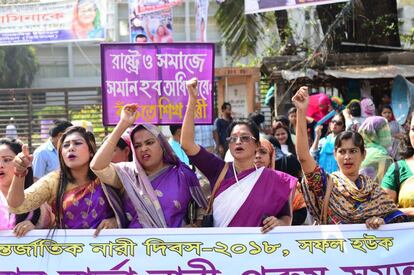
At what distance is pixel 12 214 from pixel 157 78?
3.90 feet

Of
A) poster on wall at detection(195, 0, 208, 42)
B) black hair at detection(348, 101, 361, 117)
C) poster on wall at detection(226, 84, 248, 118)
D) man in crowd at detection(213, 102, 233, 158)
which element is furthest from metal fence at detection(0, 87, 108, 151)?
black hair at detection(348, 101, 361, 117)

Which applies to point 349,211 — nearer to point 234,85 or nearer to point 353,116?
point 353,116

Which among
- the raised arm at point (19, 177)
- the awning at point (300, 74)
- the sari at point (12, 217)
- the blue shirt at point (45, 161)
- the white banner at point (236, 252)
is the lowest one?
the white banner at point (236, 252)

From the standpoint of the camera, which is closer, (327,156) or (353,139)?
(353,139)

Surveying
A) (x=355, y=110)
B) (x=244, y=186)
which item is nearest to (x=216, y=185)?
(x=244, y=186)

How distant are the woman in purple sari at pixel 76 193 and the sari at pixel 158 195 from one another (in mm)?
99

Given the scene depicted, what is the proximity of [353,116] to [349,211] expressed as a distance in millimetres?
4766

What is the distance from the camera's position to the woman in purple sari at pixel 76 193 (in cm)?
361

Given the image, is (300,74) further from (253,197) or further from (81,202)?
(81,202)

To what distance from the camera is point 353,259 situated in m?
3.47

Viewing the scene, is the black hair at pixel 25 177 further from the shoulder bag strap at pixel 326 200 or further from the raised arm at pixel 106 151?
the shoulder bag strap at pixel 326 200

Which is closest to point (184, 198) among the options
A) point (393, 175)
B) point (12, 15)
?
point (393, 175)

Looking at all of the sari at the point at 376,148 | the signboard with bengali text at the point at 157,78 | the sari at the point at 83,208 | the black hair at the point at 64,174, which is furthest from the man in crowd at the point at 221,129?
the sari at the point at 83,208

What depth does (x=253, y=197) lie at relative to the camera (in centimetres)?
355
